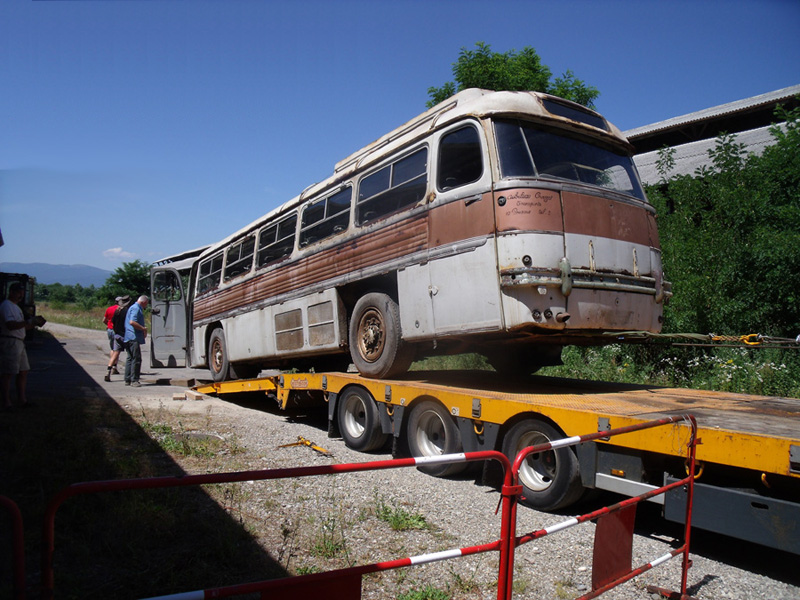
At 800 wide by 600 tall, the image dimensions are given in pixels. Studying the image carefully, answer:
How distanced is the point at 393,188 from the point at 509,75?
12235 millimetres

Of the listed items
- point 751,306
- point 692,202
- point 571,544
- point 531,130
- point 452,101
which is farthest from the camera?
point 692,202

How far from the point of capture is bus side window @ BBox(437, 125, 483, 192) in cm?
573

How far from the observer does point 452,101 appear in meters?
6.34

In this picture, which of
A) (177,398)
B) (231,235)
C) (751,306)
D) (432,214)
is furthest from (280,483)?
(751,306)

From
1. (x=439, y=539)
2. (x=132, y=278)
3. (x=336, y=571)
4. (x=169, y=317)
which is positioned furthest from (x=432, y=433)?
(x=132, y=278)

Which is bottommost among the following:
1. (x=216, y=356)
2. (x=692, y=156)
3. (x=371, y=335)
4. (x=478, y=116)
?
(x=216, y=356)

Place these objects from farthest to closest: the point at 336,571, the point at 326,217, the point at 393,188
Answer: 1. the point at 326,217
2. the point at 393,188
3. the point at 336,571

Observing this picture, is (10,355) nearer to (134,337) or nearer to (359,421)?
(134,337)

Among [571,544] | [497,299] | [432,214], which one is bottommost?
[571,544]

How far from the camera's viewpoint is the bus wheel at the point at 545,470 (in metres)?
4.48

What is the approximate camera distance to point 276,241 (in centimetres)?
941

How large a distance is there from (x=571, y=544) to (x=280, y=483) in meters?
2.63

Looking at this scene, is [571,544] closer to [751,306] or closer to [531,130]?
[531,130]

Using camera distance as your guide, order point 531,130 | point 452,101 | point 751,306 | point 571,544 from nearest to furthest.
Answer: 1. point 571,544
2. point 531,130
3. point 452,101
4. point 751,306
